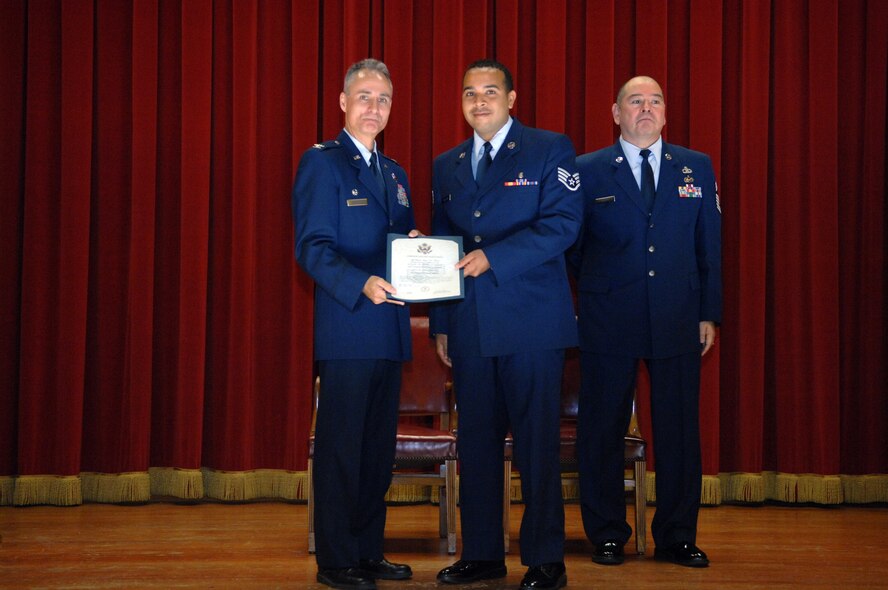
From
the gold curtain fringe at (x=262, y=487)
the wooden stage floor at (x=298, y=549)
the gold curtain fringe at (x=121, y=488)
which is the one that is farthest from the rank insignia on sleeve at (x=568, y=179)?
the gold curtain fringe at (x=121, y=488)

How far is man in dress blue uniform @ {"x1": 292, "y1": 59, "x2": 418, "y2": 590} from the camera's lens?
278cm

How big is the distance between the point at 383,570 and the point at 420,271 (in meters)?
0.99

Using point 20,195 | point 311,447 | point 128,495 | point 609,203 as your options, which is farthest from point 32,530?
point 609,203

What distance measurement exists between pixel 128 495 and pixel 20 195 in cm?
155

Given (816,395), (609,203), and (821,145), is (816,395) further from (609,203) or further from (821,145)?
(609,203)

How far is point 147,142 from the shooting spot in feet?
14.5

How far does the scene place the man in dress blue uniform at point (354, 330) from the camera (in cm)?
278

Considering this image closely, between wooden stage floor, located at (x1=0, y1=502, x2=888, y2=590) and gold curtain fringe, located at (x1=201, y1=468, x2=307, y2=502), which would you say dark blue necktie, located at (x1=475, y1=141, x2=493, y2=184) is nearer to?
wooden stage floor, located at (x1=0, y1=502, x2=888, y2=590)

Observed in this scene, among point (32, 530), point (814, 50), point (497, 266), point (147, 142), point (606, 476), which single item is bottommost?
point (32, 530)

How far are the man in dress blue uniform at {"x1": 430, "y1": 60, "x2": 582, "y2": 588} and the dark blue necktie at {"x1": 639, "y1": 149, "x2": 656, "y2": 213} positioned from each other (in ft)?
1.68

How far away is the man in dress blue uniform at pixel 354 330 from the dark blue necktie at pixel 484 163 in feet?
0.90

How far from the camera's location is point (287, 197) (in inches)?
175

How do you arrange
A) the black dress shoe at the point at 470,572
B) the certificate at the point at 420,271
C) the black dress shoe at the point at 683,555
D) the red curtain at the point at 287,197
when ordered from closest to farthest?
1. the certificate at the point at 420,271
2. the black dress shoe at the point at 470,572
3. the black dress shoe at the point at 683,555
4. the red curtain at the point at 287,197

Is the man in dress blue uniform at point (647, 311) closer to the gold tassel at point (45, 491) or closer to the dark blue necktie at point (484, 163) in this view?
the dark blue necktie at point (484, 163)
